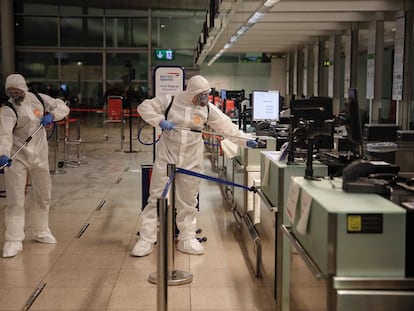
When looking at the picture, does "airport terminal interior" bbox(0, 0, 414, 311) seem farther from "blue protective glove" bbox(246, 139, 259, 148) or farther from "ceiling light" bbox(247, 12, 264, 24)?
"blue protective glove" bbox(246, 139, 259, 148)

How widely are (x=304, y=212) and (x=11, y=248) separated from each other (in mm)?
3570

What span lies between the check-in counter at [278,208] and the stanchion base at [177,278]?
2.36 feet

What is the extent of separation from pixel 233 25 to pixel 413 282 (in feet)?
33.6

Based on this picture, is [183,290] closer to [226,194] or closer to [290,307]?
[290,307]

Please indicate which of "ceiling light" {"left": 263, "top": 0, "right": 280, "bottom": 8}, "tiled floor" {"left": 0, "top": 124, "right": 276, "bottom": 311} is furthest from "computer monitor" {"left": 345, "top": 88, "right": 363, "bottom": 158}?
"ceiling light" {"left": 263, "top": 0, "right": 280, "bottom": 8}

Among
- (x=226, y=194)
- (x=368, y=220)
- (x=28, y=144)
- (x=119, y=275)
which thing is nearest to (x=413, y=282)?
(x=368, y=220)

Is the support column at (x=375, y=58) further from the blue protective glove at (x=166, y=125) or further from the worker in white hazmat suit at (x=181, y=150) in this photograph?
the blue protective glove at (x=166, y=125)

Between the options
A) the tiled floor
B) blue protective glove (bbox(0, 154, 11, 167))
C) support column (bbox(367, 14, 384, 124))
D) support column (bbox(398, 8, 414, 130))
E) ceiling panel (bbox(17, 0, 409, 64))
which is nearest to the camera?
the tiled floor

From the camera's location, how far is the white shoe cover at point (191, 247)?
5.64 m

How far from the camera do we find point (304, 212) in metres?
2.83

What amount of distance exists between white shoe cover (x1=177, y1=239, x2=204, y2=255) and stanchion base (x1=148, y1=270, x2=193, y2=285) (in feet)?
2.22

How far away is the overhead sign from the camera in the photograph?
6.54m

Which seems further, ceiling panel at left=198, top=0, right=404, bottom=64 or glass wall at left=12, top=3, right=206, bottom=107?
glass wall at left=12, top=3, right=206, bottom=107

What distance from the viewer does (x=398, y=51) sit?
A: 11.6 meters
